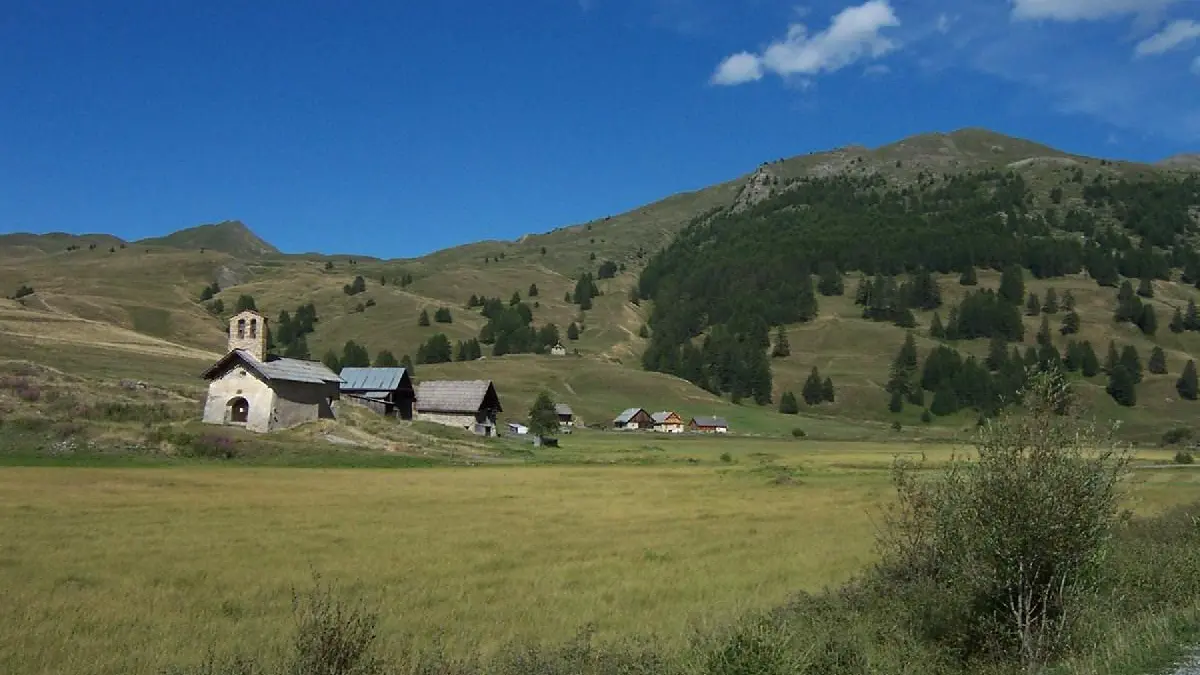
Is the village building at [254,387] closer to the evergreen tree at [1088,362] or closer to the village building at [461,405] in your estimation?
the village building at [461,405]

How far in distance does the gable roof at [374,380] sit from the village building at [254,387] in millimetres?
18749

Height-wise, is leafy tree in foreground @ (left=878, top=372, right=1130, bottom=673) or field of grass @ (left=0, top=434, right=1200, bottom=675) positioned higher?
leafy tree in foreground @ (left=878, top=372, right=1130, bottom=673)

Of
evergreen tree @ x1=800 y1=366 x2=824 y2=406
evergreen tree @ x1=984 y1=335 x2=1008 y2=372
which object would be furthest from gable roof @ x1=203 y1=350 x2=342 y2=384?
evergreen tree @ x1=984 y1=335 x2=1008 y2=372

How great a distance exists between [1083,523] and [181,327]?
18445cm

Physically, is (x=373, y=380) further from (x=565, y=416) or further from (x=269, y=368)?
(x=565, y=416)

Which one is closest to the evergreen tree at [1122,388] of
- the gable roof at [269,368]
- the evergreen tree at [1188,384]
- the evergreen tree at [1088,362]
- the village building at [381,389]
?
the evergreen tree at [1188,384]

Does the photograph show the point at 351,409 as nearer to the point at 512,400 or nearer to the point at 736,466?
the point at 736,466

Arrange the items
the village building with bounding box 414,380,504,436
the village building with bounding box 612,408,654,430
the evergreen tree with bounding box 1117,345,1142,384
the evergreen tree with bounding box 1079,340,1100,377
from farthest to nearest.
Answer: the evergreen tree with bounding box 1079,340,1100,377, the evergreen tree with bounding box 1117,345,1142,384, the village building with bounding box 612,408,654,430, the village building with bounding box 414,380,504,436

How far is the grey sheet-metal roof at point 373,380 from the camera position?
83625 millimetres

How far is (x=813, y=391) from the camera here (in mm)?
180625

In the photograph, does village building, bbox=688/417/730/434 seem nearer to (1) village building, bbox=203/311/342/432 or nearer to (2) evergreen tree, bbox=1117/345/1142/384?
(1) village building, bbox=203/311/342/432

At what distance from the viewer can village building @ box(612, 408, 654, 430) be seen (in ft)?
467

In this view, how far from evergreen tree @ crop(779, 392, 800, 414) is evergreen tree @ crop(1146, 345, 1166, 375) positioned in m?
80.9

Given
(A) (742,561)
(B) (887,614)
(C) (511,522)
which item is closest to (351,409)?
(C) (511,522)
